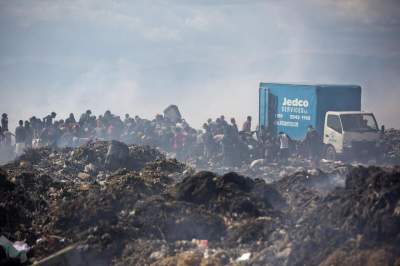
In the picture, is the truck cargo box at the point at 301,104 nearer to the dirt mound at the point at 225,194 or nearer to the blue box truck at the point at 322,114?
the blue box truck at the point at 322,114

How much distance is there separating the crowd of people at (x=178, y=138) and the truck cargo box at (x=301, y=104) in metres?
0.69

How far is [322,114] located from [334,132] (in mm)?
1508

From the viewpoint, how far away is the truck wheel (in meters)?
21.4

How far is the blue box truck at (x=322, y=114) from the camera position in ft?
70.6

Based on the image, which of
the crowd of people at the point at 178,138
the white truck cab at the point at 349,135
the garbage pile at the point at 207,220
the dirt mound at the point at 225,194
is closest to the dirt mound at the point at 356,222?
the garbage pile at the point at 207,220

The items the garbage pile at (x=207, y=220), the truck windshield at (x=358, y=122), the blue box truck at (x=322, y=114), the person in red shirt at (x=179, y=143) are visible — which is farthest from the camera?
the person in red shirt at (x=179, y=143)

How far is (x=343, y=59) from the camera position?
192 feet

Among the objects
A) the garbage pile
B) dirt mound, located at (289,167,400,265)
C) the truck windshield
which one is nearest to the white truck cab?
the truck windshield

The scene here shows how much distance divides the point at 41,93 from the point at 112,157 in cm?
3994

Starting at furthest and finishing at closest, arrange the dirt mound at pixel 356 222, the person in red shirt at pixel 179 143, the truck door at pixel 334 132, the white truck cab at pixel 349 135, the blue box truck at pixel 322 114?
the person in red shirt at pixel 179 143 < the blue box truck at pixel 322 114 < the truck door at pixel 334 132 < the white truck cab at pixel 349 135 < the dirt mound at pixel 356 222

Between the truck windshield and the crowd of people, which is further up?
the truck windshield

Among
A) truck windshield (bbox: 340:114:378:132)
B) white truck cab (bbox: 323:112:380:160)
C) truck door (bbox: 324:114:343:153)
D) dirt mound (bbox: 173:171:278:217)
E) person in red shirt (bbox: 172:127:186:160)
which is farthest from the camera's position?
person in red shirt (bbox: 172:127:186:160)

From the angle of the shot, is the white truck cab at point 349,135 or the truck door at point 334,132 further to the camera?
the truck door at point 334,132

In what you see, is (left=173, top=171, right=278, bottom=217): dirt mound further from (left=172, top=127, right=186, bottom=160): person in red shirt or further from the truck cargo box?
(left=172, top=127, right=186, bottom=160): person in red shirt
